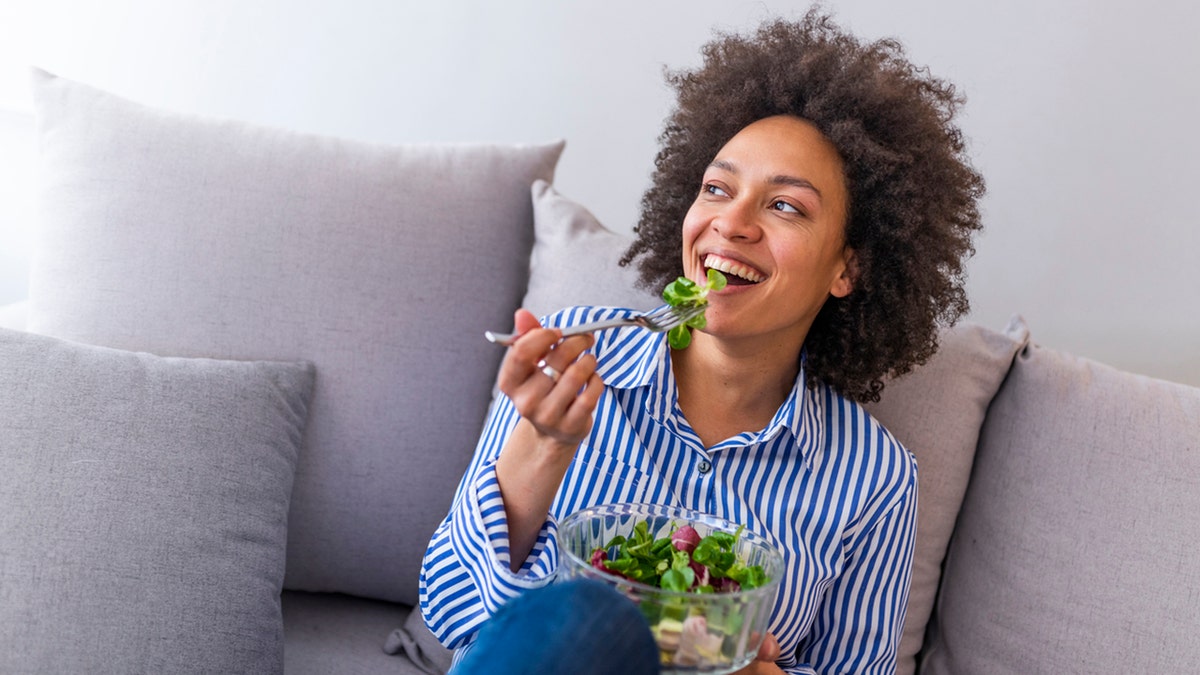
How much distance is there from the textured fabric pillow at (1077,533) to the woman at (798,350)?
213 mm

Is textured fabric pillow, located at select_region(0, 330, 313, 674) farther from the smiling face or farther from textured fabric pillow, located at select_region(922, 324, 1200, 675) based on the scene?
textured fabric pillow, located at select_region(922, 324, 1200, 675)

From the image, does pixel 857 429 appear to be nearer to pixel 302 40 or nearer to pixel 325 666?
pixel 325 666

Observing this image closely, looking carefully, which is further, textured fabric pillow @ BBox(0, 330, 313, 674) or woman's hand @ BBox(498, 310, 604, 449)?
textured fabric pillow @ BBox(0, 330, 313, 674)

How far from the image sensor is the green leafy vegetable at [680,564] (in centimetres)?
102

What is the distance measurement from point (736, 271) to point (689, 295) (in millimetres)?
145

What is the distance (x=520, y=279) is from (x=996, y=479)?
2.76 feet

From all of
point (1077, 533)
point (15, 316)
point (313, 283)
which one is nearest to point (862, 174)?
point (1077, 533)

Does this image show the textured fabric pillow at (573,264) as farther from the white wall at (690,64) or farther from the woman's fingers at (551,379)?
the woman's fingers at (551,379)

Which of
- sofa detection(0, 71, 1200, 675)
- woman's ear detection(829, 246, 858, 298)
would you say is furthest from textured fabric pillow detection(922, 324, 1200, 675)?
woman's ear detection(829, 246, 858, 298)

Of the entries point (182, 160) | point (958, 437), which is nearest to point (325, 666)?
point (182, 160)

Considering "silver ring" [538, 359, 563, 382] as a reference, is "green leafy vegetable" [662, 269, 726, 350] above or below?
above

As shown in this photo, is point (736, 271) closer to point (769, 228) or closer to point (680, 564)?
point (769, 228)

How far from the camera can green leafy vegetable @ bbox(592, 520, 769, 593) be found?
1019mm

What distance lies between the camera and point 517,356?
1046 millimetres
